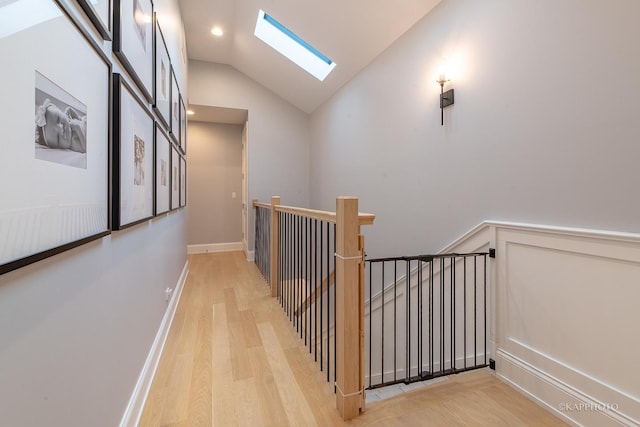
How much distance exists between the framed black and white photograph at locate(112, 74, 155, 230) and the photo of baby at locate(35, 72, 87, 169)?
0.29 metres

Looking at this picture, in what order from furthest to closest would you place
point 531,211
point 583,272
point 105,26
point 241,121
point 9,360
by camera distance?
point 241,121
point 531,211
point 583,272
point 105,26
point 9,360

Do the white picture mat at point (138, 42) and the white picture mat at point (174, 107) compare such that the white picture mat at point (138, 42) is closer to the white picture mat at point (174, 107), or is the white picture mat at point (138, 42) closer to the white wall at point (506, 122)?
the white picture mat at point (174, 107)

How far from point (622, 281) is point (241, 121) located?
5822 millimetres

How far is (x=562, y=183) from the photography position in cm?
167

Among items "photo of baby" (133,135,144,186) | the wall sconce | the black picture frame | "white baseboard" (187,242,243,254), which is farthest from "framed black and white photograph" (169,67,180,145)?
"white baseboard" (187,242,243,254)

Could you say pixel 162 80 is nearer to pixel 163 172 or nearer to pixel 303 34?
pixel 163 172

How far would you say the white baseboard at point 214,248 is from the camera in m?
5.80

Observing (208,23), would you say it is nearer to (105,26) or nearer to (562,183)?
(105,26)

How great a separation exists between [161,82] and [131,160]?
1048 mm

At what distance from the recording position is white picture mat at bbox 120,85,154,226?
1.22 metres

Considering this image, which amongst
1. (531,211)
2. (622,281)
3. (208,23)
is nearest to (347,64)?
(208,23)

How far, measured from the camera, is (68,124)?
0.78m

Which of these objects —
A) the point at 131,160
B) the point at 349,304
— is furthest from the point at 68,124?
the point at 349,304

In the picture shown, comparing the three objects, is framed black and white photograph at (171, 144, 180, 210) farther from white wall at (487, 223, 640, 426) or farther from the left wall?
white wall at (487, 223, 640, 426)
